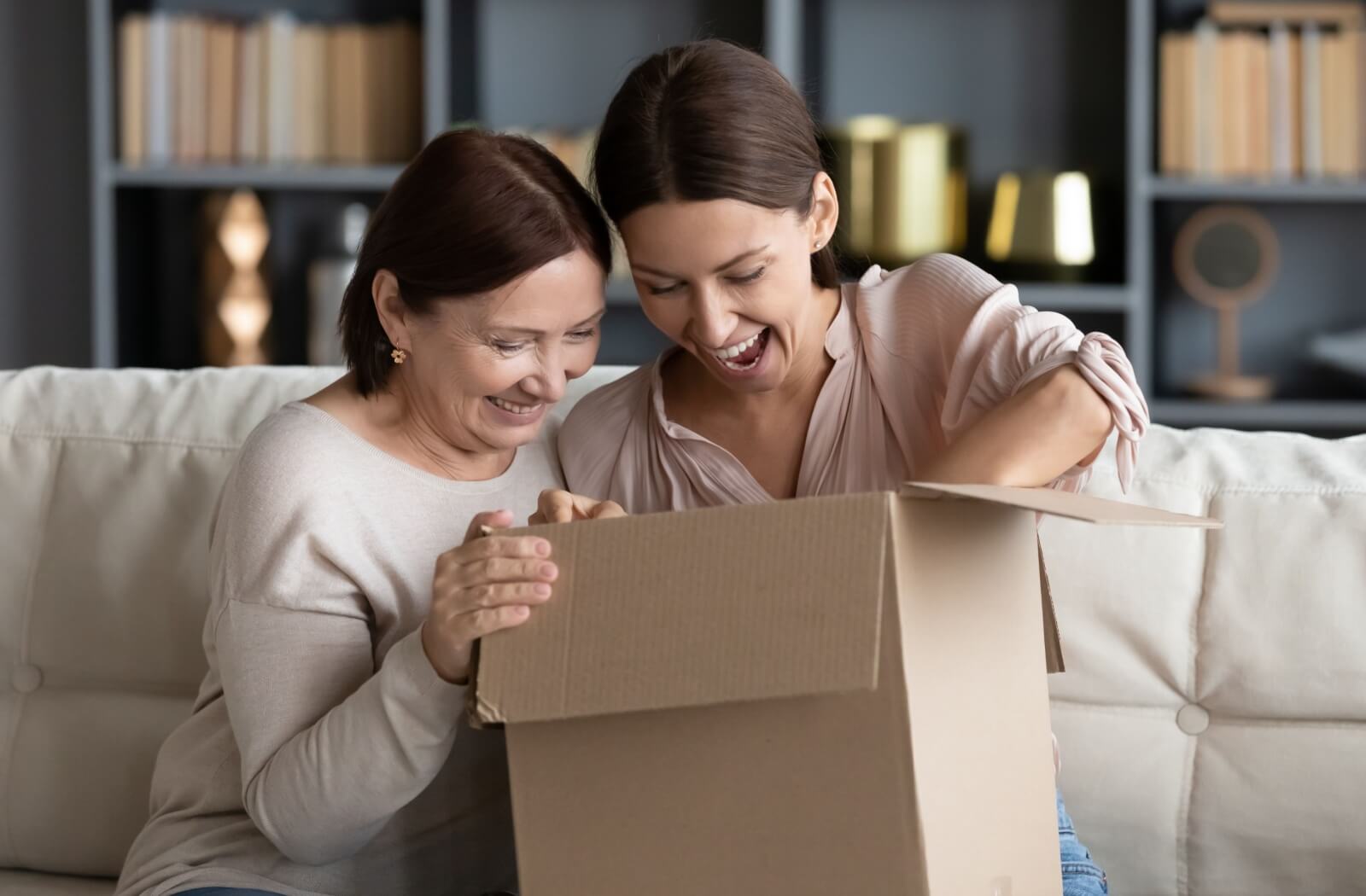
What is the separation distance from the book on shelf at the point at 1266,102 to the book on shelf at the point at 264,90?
5.03 feet

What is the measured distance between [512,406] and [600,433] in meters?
0.15

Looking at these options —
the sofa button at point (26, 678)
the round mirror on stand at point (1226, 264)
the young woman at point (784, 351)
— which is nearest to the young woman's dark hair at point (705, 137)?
the young woman at point (784, 351)

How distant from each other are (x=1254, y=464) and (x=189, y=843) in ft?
3.48

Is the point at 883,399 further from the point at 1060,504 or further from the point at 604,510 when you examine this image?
the point at 1060,504

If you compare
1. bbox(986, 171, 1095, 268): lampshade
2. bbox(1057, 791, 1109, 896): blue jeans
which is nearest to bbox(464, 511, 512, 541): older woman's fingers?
bbox(1057, 791, 1109, 896): blue jeans

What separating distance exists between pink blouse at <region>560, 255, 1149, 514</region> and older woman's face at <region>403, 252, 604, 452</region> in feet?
0.44

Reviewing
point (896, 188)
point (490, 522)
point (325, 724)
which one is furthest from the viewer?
point (896, 188)

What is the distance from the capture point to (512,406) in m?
1.27

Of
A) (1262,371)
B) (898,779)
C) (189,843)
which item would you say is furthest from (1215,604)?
(1262,371)

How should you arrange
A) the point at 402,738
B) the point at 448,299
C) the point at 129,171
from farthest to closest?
the point at 129,171 < the point at 448,299 < the point at 402,738

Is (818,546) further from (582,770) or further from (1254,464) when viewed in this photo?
(1254,464)

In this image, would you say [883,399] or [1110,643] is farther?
[1110,643]

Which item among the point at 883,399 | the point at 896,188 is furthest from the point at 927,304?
the point at 896,188

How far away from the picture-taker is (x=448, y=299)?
121 cm
